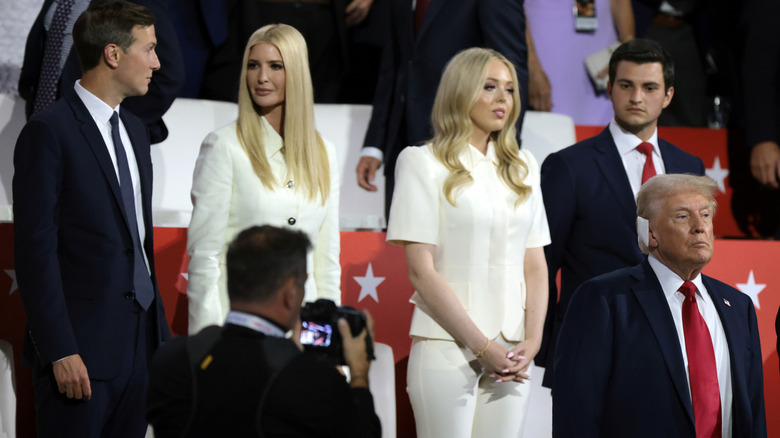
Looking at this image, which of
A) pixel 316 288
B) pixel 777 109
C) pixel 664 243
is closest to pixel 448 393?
pixel 316 288

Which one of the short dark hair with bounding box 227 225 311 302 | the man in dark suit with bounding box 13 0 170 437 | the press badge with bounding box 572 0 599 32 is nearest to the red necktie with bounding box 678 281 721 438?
the short dark hair with bounding box 227 225 311 302

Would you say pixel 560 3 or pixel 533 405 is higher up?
pixel 560 3

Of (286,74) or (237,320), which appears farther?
(286,74)

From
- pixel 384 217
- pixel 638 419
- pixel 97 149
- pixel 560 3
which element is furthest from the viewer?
pixel 560 3

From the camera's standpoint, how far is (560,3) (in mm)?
5406

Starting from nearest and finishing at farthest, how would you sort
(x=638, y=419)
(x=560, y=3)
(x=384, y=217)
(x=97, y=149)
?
(x=638, y=419), (x=97, y=149), (x=384, y=217), (x=560, y=3)

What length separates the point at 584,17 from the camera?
17.7ft

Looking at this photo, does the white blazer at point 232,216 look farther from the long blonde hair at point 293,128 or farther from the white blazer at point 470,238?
the white blazer at point 470,238

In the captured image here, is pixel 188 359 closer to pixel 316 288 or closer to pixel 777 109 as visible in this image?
pixel 316 288

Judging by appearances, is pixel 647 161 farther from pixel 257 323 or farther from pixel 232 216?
pixel 257 323

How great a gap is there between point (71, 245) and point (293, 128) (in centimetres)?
78

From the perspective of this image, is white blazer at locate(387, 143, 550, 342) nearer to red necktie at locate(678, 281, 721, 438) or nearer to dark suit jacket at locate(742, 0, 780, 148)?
red necktie at locate(678, 281, 721, 438)

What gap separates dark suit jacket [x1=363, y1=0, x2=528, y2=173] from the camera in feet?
13.7

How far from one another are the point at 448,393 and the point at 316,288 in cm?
52
